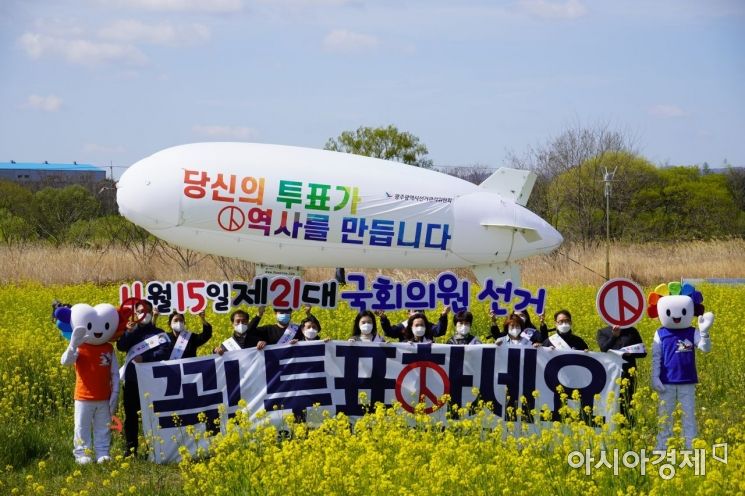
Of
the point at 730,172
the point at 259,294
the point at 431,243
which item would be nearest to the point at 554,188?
the point at 730,172

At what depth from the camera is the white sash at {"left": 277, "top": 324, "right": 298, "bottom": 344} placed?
1199 centimetres

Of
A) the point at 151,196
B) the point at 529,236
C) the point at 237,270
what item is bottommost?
the point at 237,270

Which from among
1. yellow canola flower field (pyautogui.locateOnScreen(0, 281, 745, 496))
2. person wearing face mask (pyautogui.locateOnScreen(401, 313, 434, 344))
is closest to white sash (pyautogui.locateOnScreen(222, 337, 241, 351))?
yellow canola flower field (pyautogui.locateOnScreen(0, 281, 745, 496))

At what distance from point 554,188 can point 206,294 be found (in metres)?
37.0

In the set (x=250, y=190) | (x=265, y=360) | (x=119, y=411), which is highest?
(x=250, y=190)

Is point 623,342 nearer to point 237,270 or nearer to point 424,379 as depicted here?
point 424,379

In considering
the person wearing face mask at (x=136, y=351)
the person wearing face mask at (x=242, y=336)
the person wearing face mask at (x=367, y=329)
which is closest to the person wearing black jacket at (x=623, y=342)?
the person wearing face mask at (x=367, y=329)

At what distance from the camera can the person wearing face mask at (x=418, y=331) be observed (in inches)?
483

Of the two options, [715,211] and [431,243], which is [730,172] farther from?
[431,243]

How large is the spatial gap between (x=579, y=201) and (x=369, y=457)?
41.2m

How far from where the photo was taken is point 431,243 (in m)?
16.3

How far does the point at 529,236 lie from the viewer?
1688cm

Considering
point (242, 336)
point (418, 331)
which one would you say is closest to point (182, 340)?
point (242, 336)

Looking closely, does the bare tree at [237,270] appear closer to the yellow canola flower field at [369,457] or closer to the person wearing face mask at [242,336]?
the yellow canola flower field at [369,457]
